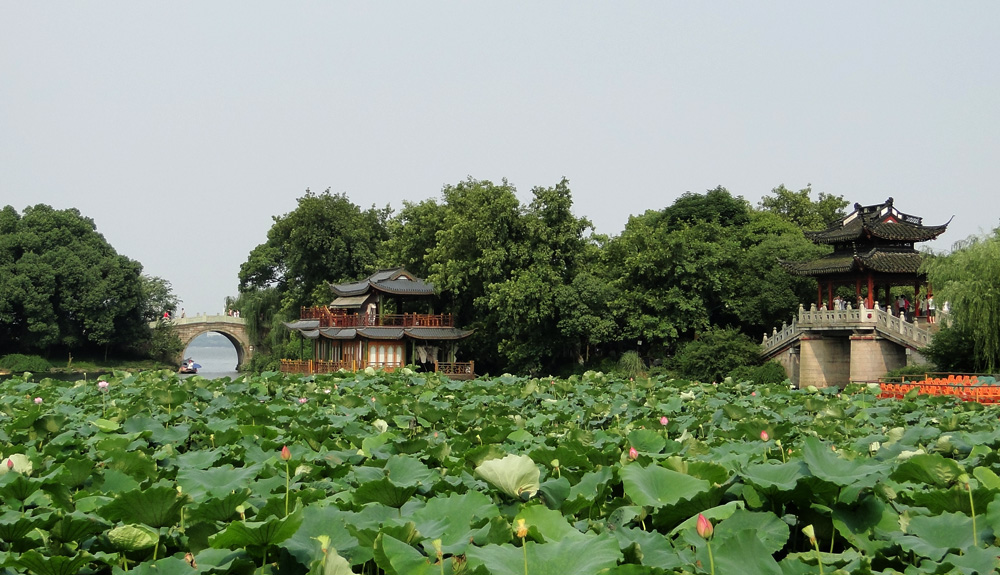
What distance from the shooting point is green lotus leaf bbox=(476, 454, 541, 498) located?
2.18 metres

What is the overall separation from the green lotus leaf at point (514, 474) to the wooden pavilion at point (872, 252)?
2517 centimetres

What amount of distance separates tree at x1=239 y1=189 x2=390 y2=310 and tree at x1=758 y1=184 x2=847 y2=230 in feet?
60.6

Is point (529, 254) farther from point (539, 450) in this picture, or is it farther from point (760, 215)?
point (539, 450)

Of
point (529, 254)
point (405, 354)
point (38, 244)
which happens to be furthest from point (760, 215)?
point (38, 244)

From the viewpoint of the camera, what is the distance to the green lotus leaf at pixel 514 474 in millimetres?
2176

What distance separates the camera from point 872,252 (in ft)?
84.2

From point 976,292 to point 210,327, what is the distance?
40848 mm

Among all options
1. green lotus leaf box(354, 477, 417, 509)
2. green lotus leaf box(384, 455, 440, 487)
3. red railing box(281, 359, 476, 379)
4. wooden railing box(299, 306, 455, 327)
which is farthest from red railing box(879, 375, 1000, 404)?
wooden railing box(299, 306, 455, 327)

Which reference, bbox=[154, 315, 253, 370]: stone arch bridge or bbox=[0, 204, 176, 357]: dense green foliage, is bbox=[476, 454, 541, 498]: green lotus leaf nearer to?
bbox=[0, 204, 176, 357]: dense green foliage

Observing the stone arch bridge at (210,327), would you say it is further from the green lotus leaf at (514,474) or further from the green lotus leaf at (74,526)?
the green lotus leaf at (514,474)

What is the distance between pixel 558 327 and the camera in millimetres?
27016

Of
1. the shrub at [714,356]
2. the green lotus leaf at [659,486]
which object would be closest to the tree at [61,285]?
the shrub at [714,356]

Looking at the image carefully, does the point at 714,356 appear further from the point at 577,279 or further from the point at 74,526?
the point at 74,526

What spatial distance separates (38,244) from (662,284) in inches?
1173
